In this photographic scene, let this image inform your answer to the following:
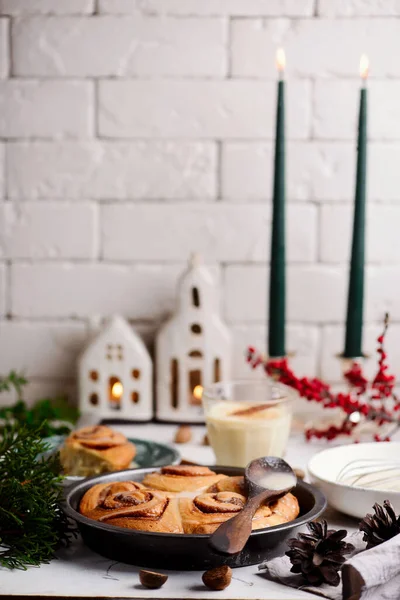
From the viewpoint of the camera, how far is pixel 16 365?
4.80ft

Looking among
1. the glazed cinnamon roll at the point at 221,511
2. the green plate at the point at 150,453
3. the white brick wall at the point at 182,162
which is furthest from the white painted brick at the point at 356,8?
the glazed cinnamon roll at the point at 221,511

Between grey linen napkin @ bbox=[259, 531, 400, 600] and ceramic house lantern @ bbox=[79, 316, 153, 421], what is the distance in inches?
25.9

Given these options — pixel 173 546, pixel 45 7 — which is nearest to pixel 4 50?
pixel 45 7

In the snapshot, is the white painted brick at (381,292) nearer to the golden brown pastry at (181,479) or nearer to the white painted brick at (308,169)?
the white painted brick at (308,169)

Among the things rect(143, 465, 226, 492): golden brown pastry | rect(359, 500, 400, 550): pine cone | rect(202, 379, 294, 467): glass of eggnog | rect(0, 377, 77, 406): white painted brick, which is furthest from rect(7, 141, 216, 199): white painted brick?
rect(359, 500, 400, 550): pine cone

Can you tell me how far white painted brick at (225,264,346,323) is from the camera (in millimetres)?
1442

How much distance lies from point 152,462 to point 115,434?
0.20 ft

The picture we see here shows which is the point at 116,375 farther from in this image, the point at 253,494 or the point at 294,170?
the point at 253,494

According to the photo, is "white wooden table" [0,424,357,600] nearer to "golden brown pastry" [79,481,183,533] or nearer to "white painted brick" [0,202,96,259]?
"golden brown pastry" [79,481,183,533]

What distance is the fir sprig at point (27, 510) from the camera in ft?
2.47

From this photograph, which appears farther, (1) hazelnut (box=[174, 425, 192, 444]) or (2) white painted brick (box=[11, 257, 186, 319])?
(2) white painted brick (box=[11, 257, 186, 319])

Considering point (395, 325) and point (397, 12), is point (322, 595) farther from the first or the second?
point (397, 12)

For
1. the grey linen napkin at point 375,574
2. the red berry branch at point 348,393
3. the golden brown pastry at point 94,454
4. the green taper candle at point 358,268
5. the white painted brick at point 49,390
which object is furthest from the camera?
the white painted brick at point 49,390

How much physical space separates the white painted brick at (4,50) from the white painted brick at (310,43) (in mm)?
396
